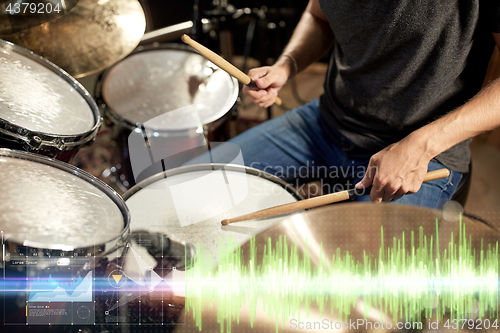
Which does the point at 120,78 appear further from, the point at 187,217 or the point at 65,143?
the point at 187,217

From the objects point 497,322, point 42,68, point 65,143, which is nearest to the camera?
point 497,322

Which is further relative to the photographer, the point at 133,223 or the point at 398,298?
the point at 133,223

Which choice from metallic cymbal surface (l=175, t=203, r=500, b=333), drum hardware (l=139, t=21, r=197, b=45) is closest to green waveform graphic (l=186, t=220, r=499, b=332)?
metallic cymbal surface (l=175, t=203, r=500, b=333)

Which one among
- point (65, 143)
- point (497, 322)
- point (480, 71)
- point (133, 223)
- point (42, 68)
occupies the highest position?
point (42, 68)

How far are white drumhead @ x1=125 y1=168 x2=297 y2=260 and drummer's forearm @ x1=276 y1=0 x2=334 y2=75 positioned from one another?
38 centimetres

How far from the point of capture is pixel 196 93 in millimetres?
1083

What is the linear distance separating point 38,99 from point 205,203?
0.44 m

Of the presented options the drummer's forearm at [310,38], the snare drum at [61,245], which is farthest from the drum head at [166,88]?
the snare drum at [61,245]

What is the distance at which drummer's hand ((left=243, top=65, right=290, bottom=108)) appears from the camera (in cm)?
87

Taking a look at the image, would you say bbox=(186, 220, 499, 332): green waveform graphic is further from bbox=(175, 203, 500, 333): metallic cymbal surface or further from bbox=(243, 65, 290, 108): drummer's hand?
bbox=(243, 65, 290, 108): drummer's hand

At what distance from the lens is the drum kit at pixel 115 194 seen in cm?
48

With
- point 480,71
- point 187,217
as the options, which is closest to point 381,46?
point 480,71

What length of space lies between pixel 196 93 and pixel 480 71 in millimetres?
730

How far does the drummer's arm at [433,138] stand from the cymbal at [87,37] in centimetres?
79
